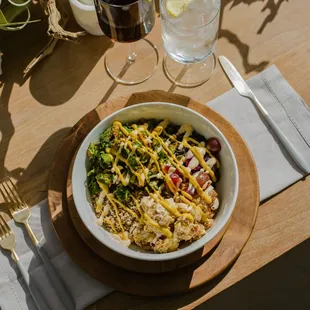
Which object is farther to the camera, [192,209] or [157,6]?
[157,6]

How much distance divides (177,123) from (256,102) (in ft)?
0.82

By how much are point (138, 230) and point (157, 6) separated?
29.0 inches

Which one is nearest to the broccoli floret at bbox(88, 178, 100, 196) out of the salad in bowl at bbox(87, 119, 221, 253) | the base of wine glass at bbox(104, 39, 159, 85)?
the salad in bowl at bbox(87, 119, 221, 253)

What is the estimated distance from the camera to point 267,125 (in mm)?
1424

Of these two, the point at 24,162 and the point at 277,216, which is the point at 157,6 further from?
the point at 277,216

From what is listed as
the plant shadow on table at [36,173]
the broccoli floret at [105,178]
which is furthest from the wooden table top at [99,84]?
the broccoli floret at [105,178]

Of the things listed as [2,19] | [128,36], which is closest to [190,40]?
[128,36]

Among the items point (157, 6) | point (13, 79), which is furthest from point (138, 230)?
point (157, 6)

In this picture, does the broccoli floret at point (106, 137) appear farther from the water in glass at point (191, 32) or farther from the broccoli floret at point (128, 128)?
the water in glass at point (191, 32)

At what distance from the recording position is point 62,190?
1336 millimetres

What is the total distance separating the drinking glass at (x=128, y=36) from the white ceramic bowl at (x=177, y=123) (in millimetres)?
193

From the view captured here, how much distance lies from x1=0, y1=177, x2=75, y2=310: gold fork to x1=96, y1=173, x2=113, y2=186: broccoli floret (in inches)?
8.8

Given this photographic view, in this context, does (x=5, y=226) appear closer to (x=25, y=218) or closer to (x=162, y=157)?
(x=25, y=218)

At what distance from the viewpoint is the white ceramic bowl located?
45.8 inches
